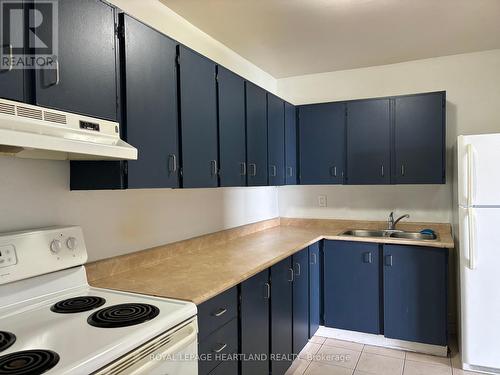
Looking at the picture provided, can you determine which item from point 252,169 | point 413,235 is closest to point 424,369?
point 413,235

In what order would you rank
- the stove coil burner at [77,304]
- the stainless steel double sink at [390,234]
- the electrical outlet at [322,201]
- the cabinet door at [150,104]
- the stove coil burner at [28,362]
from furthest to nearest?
the electrical outlet at [322,201] → the stainless steel double sink at [390,234] → the cabinet door at [150,104] → the stove coil burner at [77,304] → the stove coil burner at [28,362]

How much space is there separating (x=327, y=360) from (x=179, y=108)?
7.32 ft

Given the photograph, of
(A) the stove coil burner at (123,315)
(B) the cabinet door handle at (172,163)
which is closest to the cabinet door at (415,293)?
(B) the cabinet door handle at (172,163)

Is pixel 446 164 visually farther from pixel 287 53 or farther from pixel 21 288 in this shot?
pixel 21 288

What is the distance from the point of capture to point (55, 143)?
1163mm

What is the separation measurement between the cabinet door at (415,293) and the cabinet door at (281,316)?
96 cm

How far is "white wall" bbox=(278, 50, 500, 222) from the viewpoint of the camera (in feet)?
10.7

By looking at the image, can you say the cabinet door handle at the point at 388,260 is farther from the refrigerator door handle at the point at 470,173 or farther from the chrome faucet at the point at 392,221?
the refrigerator door handle at the point at 470,173

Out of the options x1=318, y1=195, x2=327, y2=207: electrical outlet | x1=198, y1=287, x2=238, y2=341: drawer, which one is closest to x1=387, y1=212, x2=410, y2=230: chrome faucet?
x1=318, y1=195, x2=327, y2=207: electrical outlet

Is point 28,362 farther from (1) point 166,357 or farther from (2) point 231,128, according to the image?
(2) point 231,128

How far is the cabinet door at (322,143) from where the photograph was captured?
349 centimetres

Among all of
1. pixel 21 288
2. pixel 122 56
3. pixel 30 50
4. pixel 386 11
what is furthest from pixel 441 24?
pixel 21 288

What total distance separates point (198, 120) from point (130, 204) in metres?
0.62

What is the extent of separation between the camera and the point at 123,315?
1.32 metres
